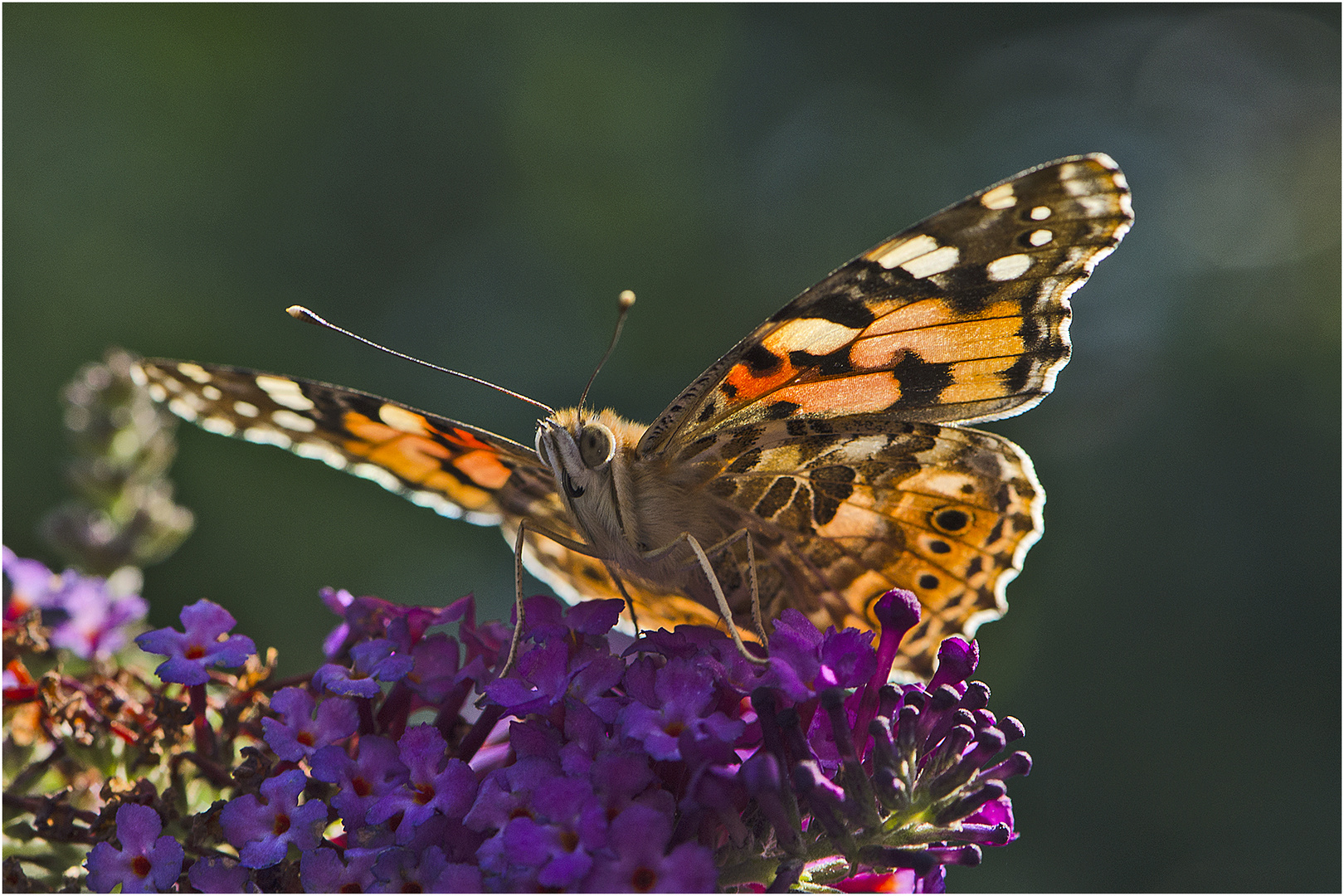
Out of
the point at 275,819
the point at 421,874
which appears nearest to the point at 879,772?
the point at 421,874

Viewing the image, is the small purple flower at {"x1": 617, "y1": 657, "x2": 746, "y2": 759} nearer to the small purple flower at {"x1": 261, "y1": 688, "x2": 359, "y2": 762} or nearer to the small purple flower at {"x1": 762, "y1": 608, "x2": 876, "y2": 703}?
the small purple flower at {"x1": 762, "y1": 608, "x2": 876, "y2": 703}

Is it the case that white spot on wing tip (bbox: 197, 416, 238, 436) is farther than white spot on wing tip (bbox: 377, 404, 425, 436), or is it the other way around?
white spot on wing tip (bbox: 197, 416, 238, 436)

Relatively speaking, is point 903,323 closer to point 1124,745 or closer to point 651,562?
point 651,562

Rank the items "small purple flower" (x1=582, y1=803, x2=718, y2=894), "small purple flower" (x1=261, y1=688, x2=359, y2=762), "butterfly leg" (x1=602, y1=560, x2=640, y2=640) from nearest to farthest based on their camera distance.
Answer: "small purple flower" (x1=582, y1=803, x2=718, y2=894) < "small purple flower" (x1=261, y1=688, x2=359, y2=762) < "butterfly leg" (x1=602, y1=560, x2=640, y2=640)

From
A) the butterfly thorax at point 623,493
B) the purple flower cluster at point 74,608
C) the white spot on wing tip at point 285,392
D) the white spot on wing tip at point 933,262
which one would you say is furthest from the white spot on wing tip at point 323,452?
the white spot on wing tip at point 933,262

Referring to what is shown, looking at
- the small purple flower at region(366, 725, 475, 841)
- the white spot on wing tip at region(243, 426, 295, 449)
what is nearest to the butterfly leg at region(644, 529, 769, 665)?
the small purple flower at region(366, 725, 475, 841)

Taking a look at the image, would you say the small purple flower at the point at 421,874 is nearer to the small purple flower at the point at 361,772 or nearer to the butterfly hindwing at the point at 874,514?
the small purple flower at the point at 361,772

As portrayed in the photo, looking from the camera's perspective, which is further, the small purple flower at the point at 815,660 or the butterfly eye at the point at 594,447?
the butterfly eye at the point at 594,447
